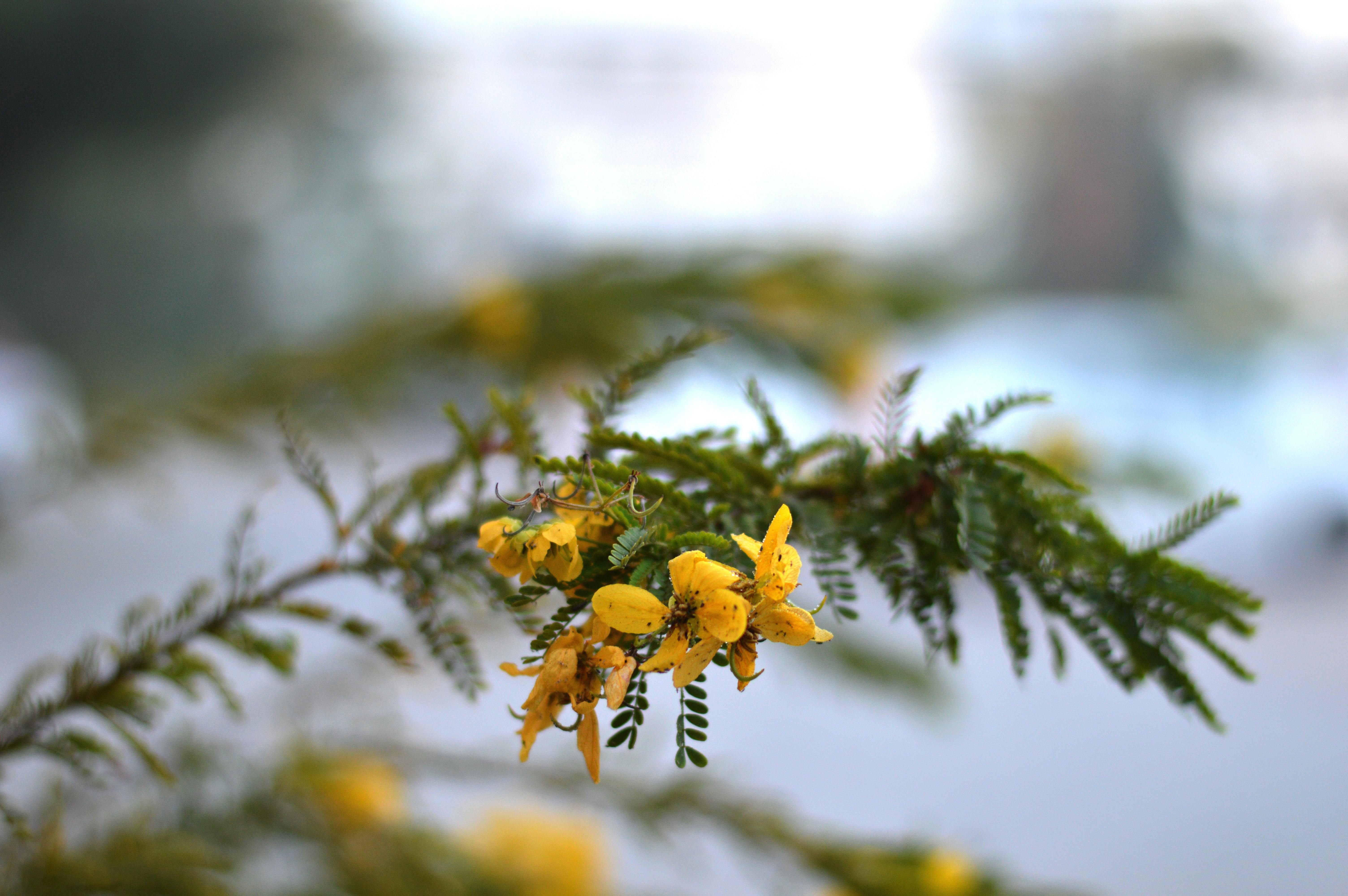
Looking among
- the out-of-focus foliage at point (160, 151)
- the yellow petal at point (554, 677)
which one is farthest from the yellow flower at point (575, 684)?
the out-of-focus foliage at point (160, 151)

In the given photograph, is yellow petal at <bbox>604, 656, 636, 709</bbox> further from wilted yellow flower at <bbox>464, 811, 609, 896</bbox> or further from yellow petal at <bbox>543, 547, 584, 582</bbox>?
wilted yellow flower at <bbox>464, 811, 609, 896</bbox>

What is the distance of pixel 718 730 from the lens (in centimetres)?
188

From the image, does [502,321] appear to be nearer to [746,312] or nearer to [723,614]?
[746,312]

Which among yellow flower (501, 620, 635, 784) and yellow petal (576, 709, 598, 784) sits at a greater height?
yellow flower (501, 620, 635, 784)

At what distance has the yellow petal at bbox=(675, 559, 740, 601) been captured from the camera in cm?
19

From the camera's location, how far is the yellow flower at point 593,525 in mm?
210

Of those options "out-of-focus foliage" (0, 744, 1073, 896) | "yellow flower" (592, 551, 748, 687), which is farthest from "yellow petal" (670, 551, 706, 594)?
"out-of-focus foliage" (0, 744, 1073, 896)

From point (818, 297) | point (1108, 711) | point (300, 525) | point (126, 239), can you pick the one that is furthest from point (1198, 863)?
point (126, 239)

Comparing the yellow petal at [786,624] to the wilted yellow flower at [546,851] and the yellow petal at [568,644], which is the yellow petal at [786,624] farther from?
the wilted yellow flower at [546,851]

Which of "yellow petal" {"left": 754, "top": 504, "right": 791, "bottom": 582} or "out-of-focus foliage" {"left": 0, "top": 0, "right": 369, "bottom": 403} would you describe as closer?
"yellow petal" {"left": 754, "top": 504, "right": 791, "bottom": 582}

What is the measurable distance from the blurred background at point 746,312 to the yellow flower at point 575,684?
0.10 metres

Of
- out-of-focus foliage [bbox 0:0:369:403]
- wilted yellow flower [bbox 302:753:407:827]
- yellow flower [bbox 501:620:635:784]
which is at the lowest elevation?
yellow flower [bbox 501:620:635:784]

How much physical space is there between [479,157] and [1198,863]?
3.10 meters

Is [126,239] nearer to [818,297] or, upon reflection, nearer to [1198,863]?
[818,297]
